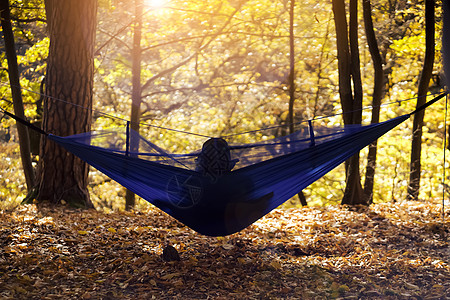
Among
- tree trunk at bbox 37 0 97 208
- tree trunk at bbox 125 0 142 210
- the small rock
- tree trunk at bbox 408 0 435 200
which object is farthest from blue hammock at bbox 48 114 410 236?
tree trunk at bbox 125 0 142 210

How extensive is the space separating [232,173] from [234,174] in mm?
13

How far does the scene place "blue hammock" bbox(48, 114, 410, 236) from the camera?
269cm

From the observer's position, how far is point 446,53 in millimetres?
2752

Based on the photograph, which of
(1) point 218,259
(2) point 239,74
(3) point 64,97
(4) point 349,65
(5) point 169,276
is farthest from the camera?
(2) point 239,74

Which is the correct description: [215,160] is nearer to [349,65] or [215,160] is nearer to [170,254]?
[170,254]

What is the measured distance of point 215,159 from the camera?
9.04 ft

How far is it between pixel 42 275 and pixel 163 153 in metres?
1.04

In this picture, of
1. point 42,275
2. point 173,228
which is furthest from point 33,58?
point 42,275

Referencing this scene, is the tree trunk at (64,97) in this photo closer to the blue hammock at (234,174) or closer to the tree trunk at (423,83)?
the blue hammock at (234,174)

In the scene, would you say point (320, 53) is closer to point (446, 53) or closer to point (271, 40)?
point (271, 40)

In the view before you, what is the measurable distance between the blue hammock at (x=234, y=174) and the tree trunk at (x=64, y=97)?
3.29ft

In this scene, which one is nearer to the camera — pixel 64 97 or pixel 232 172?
pixel 232 172

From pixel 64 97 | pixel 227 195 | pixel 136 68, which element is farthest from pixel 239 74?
pixel 227 195

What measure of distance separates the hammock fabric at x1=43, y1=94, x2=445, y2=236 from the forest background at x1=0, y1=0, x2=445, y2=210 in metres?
3.31
